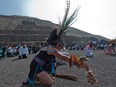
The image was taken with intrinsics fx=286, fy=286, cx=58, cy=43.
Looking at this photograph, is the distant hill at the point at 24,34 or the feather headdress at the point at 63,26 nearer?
the feather headdress at the point at 63,26

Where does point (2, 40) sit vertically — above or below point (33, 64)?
below

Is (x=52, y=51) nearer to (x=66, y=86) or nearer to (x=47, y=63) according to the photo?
(x=47, y=63)

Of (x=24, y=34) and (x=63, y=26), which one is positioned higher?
(x=63, y=26)

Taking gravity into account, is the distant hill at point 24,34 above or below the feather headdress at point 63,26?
below

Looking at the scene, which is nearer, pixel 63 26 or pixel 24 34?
pixel 63 26

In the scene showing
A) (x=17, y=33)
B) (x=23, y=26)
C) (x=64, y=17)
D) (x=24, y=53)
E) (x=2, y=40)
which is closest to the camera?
(x=64, y=17)

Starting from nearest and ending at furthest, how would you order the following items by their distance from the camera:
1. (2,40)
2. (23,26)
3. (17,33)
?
(2,40) < (17,33) < (23,26)

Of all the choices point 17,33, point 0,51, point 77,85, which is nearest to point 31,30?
point 17,33

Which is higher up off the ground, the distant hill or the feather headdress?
the feather headdress

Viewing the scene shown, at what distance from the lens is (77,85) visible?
34.4 ft

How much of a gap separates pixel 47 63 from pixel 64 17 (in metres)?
1.55

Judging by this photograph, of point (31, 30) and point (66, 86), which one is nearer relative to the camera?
point (66, 86)

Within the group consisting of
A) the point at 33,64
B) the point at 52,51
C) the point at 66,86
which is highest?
the point at 52,51

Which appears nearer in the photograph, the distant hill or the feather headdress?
the feather headdress
